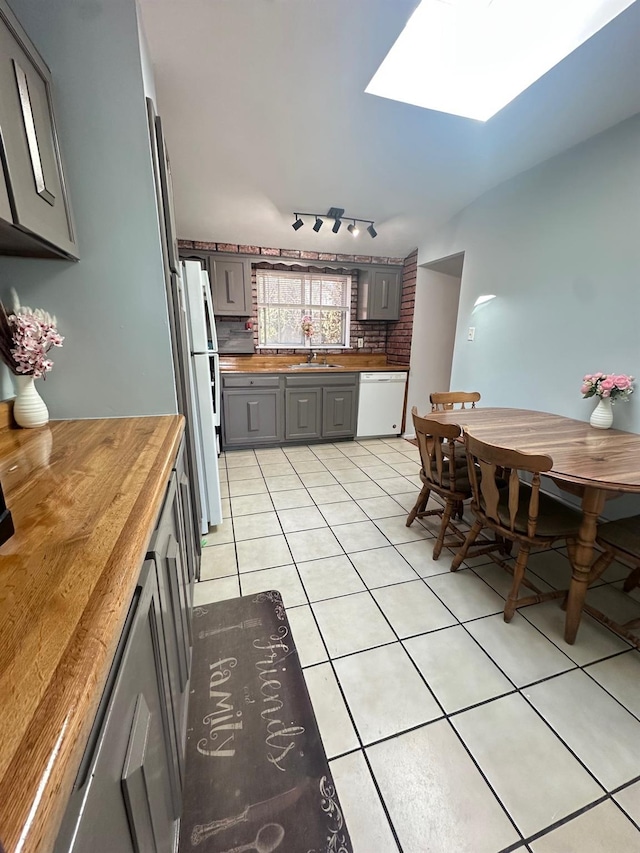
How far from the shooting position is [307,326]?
4.34 meters

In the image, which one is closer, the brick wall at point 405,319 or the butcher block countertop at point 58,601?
the butcher block countertop at point 58,601

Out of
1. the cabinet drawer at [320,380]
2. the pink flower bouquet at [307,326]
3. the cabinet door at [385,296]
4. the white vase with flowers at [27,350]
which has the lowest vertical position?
the cabinet drawer at [320,380]

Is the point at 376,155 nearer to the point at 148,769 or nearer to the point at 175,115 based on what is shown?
the point at 175,115

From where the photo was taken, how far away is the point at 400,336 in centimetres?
445

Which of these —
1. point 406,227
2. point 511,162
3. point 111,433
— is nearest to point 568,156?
point 511,162

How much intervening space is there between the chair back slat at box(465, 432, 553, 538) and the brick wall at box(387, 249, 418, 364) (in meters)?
2.83

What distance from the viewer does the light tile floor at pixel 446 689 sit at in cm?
98

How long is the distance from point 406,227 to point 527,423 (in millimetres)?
2540

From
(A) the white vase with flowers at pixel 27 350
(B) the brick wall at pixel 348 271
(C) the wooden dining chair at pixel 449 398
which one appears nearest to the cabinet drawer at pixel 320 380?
(B) the brick wall at pixel 348 271

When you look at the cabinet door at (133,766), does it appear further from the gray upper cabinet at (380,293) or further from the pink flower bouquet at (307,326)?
the gray upper cabinet at (380,293)

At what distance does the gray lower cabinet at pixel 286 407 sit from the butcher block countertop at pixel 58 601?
103 inches

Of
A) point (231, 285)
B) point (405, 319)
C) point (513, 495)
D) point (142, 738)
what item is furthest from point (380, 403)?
point (142, 738)

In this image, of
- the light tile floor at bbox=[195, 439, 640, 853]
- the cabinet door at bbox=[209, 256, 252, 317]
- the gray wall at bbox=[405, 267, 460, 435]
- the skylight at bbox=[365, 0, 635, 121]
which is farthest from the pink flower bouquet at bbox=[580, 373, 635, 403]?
the cabinet door at bbox=[209, 256, 252, 317]

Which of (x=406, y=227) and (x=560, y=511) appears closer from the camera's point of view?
(x=560, y=511)
